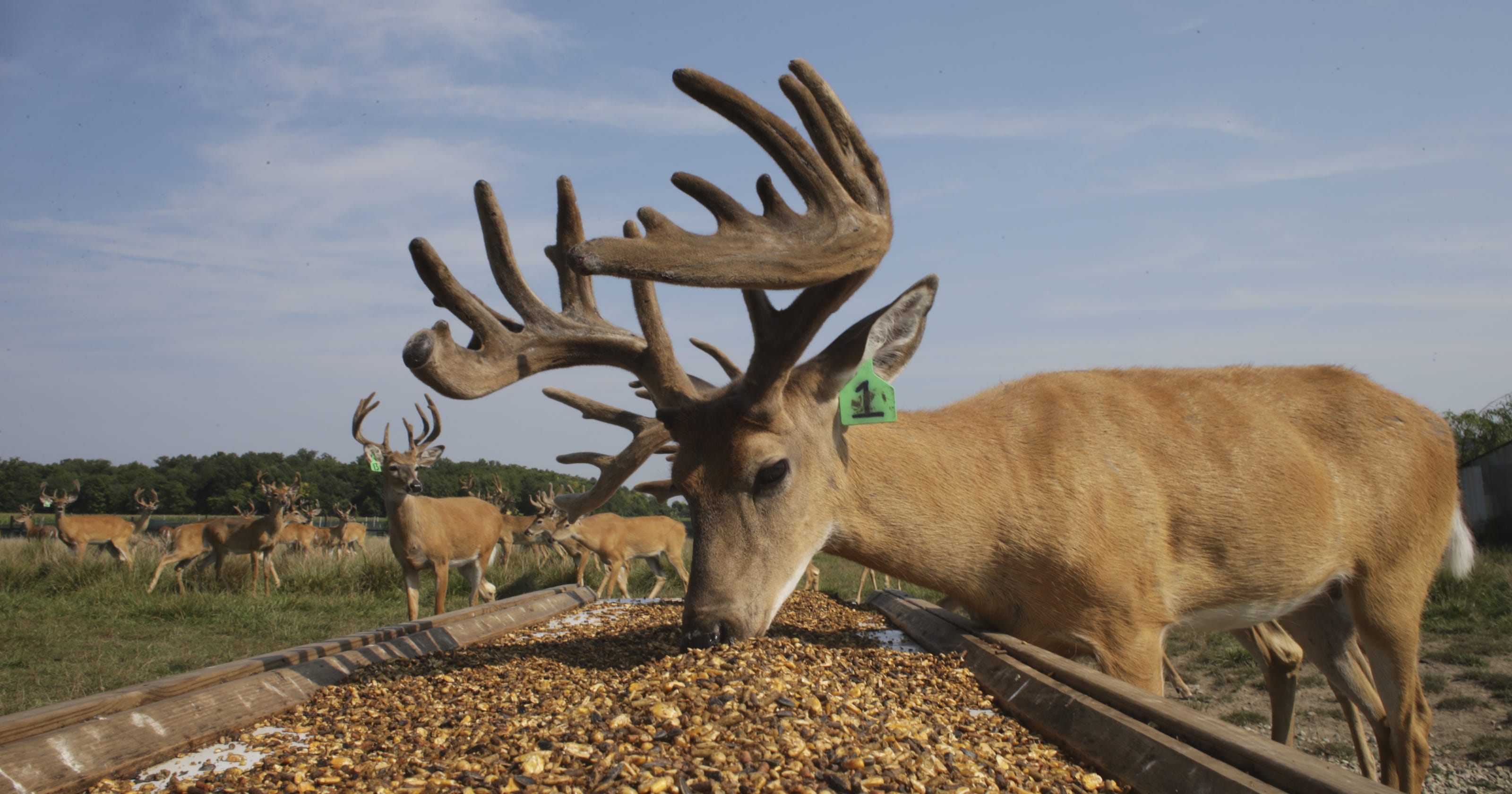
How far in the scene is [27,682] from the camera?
26.5ft

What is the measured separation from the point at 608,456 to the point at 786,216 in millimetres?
2261

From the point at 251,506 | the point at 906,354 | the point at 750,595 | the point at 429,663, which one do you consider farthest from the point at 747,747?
the point at 251,506

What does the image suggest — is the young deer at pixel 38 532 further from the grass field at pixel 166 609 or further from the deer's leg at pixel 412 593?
the deer's leg at pixel 412 593

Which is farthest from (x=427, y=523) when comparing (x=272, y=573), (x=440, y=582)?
(x=272, y=573)

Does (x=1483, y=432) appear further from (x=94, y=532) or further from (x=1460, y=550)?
(x=94, y=532)

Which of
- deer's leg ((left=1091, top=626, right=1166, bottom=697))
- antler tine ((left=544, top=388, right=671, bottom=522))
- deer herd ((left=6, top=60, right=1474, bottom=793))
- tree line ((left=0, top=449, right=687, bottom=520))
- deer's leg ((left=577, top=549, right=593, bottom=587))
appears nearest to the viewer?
deer herd ((left=6, top=60, right=1474, bottom=793))

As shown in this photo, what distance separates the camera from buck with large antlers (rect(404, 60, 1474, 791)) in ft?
10.2

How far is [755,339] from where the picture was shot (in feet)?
11.5

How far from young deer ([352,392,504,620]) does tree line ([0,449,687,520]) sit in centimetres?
4894

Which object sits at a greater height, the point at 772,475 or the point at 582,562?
the point at 772,475

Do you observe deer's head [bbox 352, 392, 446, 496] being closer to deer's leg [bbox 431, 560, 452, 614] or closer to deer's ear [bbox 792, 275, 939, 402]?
deer's leg [bbox 431, 560, 452, 614]

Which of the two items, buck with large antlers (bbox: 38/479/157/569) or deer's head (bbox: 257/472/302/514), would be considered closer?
deer's head (bbox: 257/472/302/514)

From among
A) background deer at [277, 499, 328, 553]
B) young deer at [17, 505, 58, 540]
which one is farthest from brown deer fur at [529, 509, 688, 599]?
young deer at [17, 505, 58, 540]

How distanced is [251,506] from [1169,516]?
96.3 ft
